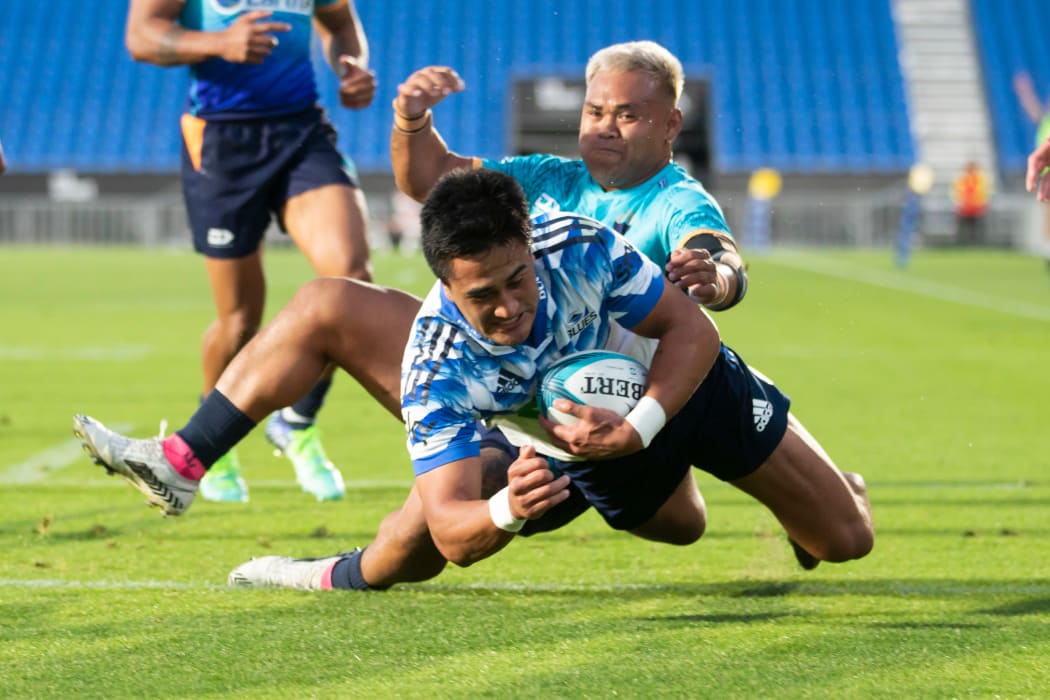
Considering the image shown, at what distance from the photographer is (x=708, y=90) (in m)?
31.0

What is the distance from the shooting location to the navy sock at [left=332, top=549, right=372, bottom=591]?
14.5 ft

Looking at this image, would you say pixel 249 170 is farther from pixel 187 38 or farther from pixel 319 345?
pixel 319 345

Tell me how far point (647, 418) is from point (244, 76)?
329 centimetres

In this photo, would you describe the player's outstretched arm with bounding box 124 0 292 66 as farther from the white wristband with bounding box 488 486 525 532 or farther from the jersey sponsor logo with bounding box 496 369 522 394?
the white wristband with bounding box 488 486 525 532

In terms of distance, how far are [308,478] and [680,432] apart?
241 centimetres

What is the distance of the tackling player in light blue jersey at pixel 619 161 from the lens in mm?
4438

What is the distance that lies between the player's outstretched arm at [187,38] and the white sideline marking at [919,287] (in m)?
10.5

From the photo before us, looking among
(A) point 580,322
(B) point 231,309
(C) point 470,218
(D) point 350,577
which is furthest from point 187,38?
(C) point 470,218

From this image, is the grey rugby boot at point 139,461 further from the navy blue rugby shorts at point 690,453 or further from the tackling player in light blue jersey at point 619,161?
the tackling player in light blue jersey at point 619,161

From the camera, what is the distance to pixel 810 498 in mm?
4562

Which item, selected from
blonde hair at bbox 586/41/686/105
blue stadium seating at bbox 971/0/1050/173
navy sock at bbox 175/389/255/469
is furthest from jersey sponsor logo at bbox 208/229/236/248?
blue stadium seating at bbox 971/0/1050/173

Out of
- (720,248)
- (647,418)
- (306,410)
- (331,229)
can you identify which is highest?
(720,248)

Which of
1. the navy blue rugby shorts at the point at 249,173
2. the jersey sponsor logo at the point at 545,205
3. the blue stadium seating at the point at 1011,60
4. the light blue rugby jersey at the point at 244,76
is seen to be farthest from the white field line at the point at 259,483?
the blue stadium seating at the point at 1011,60

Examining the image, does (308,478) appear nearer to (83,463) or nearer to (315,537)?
(315,537)
